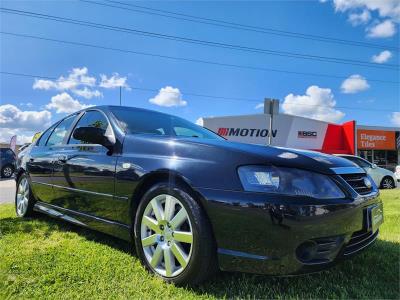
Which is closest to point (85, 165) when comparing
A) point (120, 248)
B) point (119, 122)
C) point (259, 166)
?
point (119, 122)

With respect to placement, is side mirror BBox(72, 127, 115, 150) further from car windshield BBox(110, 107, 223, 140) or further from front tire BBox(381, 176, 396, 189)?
front tire BBox(381, 176, 396, 189)

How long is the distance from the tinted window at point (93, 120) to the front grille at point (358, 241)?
2.45m

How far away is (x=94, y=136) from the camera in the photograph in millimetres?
3316

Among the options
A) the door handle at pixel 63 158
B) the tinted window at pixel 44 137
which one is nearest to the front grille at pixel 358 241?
the door handle at pixel 63 158

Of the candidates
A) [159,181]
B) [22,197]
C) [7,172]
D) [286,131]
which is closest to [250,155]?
[159,181]

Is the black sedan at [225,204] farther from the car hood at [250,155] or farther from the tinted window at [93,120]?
the tinted window at [93,120]

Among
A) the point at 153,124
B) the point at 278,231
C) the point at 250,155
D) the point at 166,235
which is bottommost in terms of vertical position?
the point at 166,235

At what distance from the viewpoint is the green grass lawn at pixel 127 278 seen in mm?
2506

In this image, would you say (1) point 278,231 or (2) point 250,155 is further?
(2) point 250,155

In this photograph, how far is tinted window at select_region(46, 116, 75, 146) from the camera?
4577 mm

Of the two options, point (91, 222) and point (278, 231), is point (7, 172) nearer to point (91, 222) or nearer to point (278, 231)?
point (91, 222)

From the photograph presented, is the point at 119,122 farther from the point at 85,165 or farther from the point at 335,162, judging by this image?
the point at 335,162

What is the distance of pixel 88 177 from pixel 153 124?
853 mm

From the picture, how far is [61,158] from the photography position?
417 centimetres
